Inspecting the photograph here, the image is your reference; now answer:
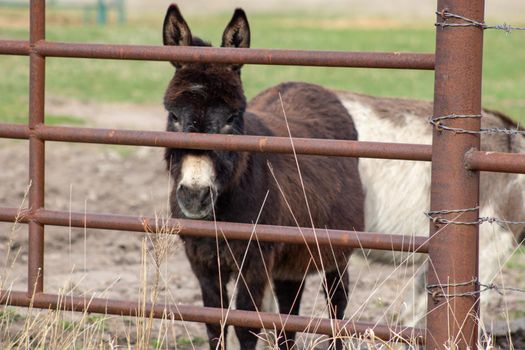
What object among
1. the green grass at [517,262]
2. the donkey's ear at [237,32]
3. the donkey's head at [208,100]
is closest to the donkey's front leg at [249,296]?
the donkey's head at [208,100]

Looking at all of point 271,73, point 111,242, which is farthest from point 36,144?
Result: point 271,73

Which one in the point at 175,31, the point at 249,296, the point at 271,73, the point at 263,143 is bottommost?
the point at 249,296

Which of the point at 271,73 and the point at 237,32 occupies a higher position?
the point at 271,73

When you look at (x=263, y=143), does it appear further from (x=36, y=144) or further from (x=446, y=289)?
(x=36, y=144)

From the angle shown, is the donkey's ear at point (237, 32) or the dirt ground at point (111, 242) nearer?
the donkey's ear at point (237, 32)

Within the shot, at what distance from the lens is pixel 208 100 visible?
15.3 ft

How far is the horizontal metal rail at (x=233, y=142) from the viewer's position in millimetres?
3615

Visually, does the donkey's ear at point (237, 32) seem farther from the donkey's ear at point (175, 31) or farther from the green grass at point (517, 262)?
the green grass at point (517, 262)

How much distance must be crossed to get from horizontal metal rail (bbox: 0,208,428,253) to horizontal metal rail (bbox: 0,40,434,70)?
66 centimetres

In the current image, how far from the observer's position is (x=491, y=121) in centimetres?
703

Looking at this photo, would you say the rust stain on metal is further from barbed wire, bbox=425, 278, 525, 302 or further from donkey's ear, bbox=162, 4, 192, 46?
donkey's ear, bbox=162, 4, 192, 46

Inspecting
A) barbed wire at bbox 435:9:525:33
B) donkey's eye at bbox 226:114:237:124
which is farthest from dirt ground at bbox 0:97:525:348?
barbed wire at bbox 435:9:525:33

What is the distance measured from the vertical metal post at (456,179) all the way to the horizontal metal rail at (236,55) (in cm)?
16

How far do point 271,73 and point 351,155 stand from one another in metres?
19.5
